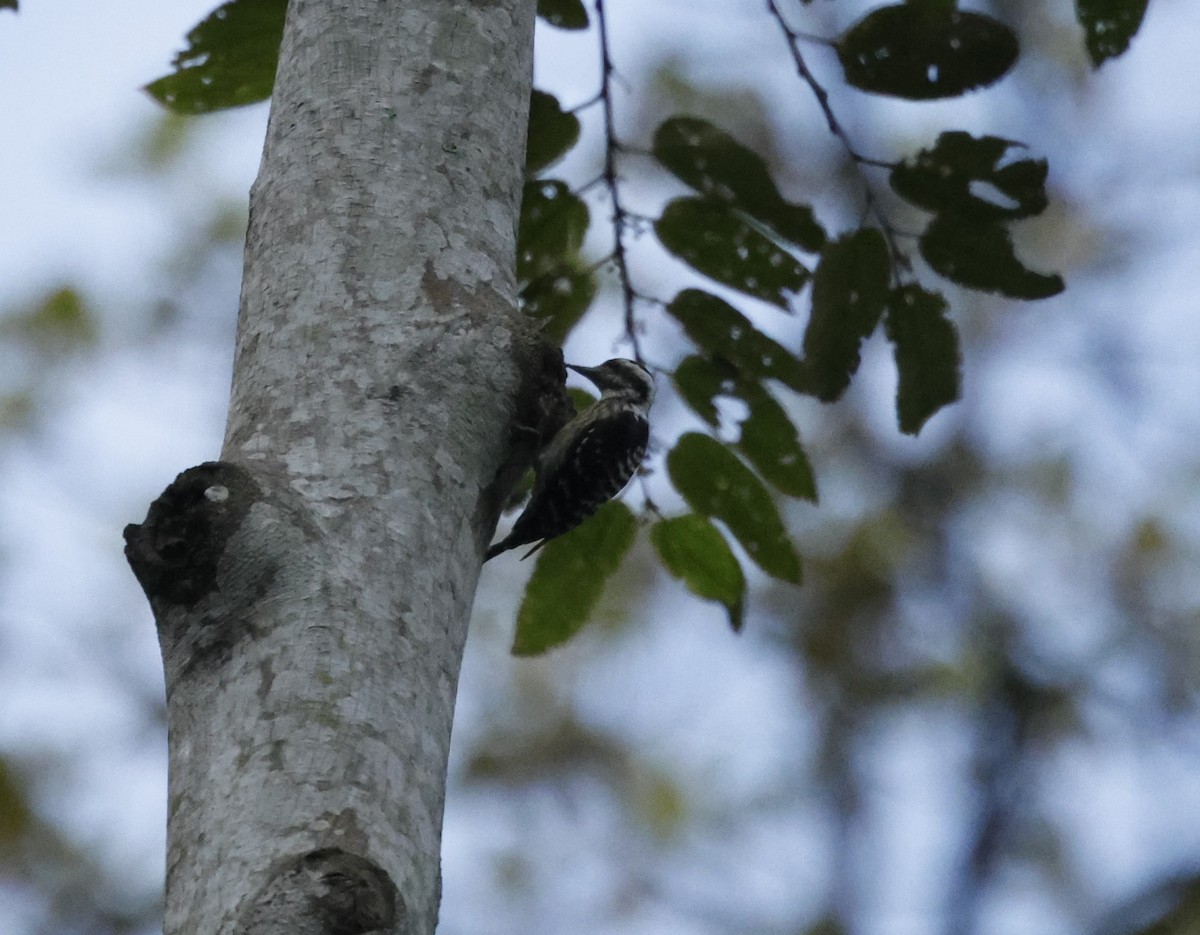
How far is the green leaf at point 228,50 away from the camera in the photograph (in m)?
3.21

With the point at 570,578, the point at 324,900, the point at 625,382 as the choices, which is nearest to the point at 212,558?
the point at 324,900

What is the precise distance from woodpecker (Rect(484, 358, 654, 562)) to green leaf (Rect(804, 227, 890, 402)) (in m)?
0.66

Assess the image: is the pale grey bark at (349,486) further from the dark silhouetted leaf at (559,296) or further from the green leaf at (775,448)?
the green leaf at (775,448)

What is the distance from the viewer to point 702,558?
11.1ft

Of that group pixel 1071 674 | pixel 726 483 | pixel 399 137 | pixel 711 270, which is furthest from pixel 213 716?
pixel 1071 674

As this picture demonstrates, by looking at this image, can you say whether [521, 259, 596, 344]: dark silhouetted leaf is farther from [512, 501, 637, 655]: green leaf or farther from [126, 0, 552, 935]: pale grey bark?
[126, 0, 552, 935]: pale grey bark

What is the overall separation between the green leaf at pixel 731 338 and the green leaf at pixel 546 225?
31cm

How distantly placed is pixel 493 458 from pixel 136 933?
6348mm

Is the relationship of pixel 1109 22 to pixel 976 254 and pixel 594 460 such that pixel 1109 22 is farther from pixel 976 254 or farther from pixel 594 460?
pixel 594 460

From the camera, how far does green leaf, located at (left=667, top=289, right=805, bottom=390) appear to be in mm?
3375

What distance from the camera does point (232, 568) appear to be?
6.08 feet

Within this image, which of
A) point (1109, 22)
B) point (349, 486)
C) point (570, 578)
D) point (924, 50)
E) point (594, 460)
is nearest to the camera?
point (349, 486)

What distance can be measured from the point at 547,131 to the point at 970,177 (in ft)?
3.20

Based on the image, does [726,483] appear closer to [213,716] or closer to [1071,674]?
[213,716]
